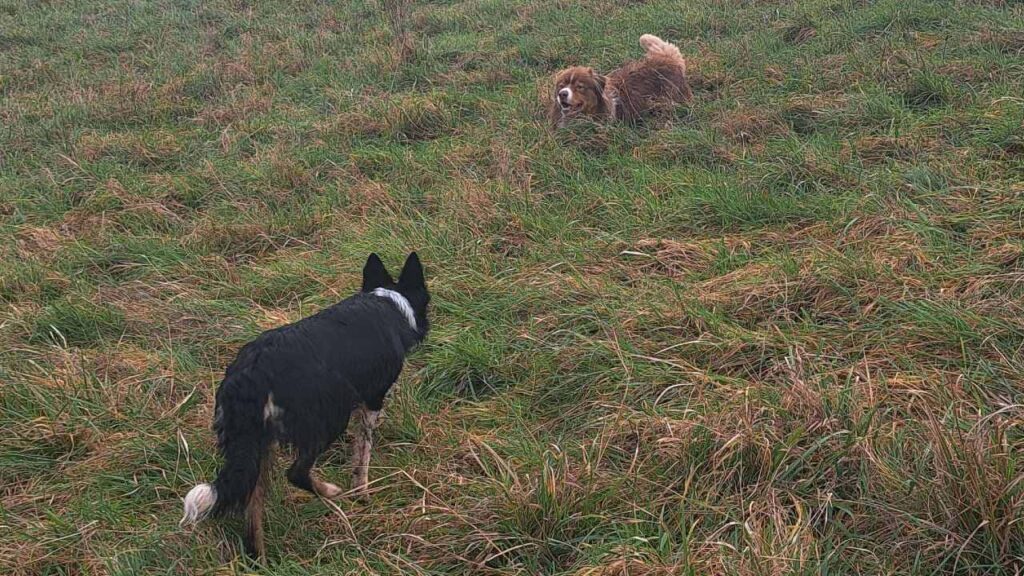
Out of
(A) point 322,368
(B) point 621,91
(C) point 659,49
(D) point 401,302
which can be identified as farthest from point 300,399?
(C) point 659,49

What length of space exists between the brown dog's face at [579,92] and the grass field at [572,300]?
26 cm

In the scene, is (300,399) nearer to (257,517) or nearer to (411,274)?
(257,517)

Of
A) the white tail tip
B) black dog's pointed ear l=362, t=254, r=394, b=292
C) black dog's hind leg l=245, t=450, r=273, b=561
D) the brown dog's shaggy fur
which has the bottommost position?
the brown dog's shaggy fur

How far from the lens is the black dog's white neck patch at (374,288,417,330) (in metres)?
3.10

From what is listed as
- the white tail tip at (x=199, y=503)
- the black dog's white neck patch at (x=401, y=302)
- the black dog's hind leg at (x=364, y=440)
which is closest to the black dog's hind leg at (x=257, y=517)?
the white tail tip at (x=199, y=503)

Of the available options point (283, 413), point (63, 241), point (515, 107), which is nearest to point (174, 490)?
point (283, 413)

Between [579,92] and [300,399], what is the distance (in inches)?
171

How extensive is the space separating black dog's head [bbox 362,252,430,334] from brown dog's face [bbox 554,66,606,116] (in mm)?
3239

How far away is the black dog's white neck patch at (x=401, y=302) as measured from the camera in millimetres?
3097

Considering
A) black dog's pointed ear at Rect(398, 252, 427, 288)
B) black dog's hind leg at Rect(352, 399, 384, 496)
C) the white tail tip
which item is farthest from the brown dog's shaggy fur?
the white tail tip

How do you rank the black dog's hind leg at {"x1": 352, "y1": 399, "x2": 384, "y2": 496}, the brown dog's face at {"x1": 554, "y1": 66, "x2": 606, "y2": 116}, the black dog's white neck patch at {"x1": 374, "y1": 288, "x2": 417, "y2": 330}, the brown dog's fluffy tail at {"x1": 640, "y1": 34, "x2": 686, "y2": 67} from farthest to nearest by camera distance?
the brown dog's fluffy tail at {"x1": 640, "y1": 34, "x2": 686, "y2": 67}
the brown dog's face at {"x1": 554, "y1": 66, "x2": 606, "y2": 116}
the black dog's white neck patch at {"x1": 374, "y1": 288, "x2": 417, "y2": 330}
the black dog's hind leg at {"x1": 352, "y1": 399, "x2": 384, "y2": 496}

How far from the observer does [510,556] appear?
228 cm

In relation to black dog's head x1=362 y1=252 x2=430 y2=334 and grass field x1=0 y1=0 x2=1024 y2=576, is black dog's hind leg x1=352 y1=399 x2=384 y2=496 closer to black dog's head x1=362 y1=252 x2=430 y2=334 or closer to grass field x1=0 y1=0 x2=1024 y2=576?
grass field x1=0 y1=0 x2=1024 y2=576

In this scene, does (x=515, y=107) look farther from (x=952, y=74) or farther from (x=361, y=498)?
(x=361, y=498)
